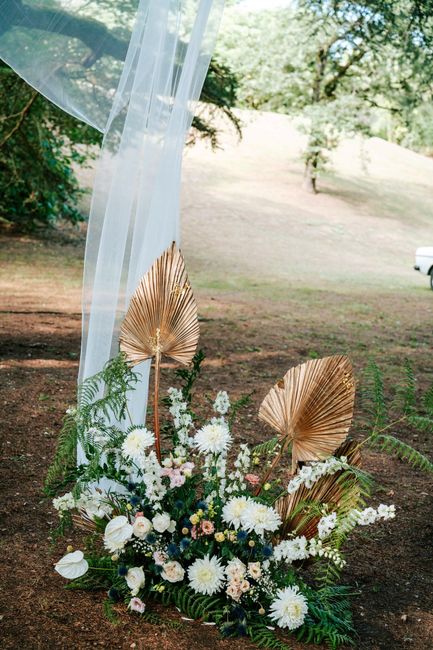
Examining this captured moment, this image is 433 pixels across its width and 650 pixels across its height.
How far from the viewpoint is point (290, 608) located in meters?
2.66

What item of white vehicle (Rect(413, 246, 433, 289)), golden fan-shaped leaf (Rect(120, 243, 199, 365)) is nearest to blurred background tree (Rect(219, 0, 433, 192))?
white vehicle (Rect(413, 246, 433, 289))

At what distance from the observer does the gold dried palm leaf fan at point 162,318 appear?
306 cm

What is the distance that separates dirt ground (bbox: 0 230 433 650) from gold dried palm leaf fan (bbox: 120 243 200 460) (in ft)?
2.31

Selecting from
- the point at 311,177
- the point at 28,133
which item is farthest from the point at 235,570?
the point at 311,177

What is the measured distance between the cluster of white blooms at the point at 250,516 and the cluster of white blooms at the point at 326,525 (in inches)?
5.8

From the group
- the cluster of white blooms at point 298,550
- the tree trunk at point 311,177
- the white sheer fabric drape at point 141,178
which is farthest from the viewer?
the tree trunk at point 311,177

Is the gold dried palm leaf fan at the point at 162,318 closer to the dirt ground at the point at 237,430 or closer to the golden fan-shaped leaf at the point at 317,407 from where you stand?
the golden fan-shaped leaf at the point at 317,407

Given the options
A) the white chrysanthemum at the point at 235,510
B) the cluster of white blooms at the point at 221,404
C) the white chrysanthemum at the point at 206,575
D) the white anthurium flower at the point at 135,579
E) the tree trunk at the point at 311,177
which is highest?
the tree trunk at the point at 311,177

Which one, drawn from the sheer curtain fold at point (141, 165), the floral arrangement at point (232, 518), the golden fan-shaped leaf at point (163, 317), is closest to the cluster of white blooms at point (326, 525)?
the floral arrangement at point (232, 518)

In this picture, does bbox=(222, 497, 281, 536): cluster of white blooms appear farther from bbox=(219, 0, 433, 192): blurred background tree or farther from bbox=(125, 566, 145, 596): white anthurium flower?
bbox=(219, 0, 433, 192): blurred background tree

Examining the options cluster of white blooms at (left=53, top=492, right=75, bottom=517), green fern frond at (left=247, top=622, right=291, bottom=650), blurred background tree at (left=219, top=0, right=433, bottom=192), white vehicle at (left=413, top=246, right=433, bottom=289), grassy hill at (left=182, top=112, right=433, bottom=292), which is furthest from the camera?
blurred background tree at (left=219, top=0, right=433, bottom=192)

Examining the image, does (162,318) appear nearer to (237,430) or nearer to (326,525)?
(326,525)

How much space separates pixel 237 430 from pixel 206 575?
279cm

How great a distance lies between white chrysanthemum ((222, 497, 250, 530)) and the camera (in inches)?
107
